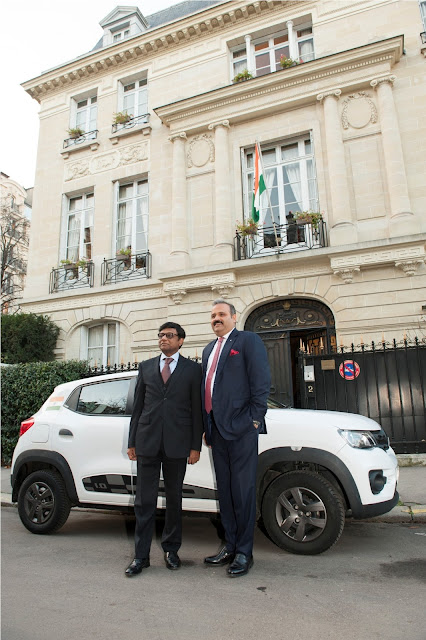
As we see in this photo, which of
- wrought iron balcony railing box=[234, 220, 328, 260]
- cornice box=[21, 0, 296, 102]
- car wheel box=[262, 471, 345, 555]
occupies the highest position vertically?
cornice box=[21, 0, 296, 102]

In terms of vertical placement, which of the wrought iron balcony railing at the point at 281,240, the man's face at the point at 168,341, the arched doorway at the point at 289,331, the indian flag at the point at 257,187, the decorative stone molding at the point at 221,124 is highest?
the decorative stone molding at the point at 221,124

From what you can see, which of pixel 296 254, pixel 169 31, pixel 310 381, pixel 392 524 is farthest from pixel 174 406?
pixel 169 31

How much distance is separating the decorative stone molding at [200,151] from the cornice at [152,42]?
3933 mm

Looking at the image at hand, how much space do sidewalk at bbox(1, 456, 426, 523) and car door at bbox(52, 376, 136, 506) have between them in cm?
293

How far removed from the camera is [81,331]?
43.9 ft

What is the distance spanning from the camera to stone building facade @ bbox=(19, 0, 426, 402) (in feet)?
34.3

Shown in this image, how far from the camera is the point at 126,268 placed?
517 inches

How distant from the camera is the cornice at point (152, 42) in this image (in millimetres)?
13227

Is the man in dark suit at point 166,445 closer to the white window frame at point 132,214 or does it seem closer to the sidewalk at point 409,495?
the sidewalk at point 409,495

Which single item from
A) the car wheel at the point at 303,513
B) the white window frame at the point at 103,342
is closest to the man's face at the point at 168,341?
the car wheel at the point at 303,513

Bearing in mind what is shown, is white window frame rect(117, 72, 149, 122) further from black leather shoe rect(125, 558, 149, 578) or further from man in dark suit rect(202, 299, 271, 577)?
black leather shoe rect(125, 558, 149, 578)

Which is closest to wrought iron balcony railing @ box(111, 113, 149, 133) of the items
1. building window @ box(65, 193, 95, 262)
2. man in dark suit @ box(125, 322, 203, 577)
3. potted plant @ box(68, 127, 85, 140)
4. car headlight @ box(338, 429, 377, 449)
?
potted plant @ box(68, 127, 85, 140)

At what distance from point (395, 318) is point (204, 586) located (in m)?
8.15

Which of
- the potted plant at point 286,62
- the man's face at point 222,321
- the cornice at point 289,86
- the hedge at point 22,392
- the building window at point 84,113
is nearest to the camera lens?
the man's face at point 222,321
